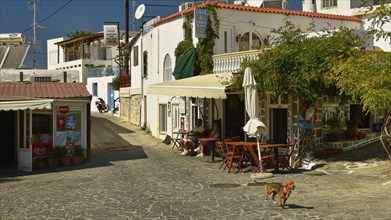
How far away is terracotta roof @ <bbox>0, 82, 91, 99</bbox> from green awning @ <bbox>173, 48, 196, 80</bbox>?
464 centimetres

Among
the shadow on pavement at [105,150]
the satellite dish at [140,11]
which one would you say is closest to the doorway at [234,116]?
the shadow on pavement at [105,150]

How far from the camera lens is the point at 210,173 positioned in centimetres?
1502

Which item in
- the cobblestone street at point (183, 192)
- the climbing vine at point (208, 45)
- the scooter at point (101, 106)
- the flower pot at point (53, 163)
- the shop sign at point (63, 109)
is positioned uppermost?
the climbing vine at point (208, 45)

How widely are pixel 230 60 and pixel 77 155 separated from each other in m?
6.98

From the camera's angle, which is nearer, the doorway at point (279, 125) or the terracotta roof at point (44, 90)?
the doorway at point (279, 125)

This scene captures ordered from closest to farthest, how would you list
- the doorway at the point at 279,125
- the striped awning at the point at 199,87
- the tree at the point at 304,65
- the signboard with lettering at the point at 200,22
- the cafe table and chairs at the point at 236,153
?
the tree at the point at 304,65 < the cafe table and chairs at the point at 236,153 < the striped awning at the point at 199,87 < the doorway at the point at 279,125 < the signboard with lettering at the point at 200,22

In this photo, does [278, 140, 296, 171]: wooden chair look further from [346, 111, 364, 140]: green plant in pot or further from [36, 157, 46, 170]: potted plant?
[36, 157, 46, 170]: potted plant

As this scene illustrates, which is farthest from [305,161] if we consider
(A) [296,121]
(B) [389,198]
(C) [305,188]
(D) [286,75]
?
(B) [389,198]

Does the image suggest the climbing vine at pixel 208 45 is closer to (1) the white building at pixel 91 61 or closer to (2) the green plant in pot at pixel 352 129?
(2) the green plant in pot at pixel 352 129

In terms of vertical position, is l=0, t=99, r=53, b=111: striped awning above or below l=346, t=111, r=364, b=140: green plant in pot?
above

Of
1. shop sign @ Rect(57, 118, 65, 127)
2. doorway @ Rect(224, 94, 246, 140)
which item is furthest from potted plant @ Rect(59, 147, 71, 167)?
doorway @ Rect(224, 94, 246, 140)

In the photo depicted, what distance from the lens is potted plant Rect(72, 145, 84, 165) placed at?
715 inches

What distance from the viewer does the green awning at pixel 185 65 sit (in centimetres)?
2191

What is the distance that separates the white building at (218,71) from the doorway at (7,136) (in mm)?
5633
